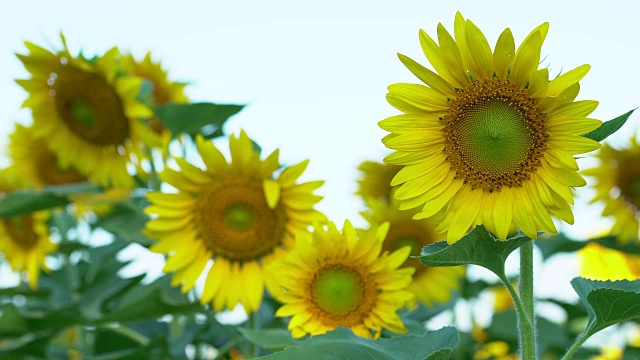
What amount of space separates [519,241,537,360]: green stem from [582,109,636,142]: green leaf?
214 millimetres

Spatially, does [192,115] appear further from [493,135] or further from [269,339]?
[493,135]

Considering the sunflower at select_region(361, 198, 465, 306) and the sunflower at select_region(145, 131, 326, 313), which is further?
the sunflower at select_region(361, 198, 465, 306)

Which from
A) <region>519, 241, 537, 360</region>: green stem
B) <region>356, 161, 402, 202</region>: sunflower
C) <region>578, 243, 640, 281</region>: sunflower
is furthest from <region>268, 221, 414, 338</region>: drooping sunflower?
<region>578, 243, 640, 281</region>: sunflower

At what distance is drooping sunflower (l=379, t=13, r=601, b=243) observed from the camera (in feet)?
4.49

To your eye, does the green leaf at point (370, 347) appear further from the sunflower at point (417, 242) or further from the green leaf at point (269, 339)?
the sunflower at point (417, 242)

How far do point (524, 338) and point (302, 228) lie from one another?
3.24 feet

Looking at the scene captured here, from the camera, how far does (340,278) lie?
6.19 ft

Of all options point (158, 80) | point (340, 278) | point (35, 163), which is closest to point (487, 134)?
point (340, 278)

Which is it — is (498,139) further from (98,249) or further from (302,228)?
(98,249)

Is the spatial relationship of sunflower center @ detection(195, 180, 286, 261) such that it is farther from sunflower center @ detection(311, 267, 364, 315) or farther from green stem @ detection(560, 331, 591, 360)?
green stem @ detection(560, 331, 591, 360)

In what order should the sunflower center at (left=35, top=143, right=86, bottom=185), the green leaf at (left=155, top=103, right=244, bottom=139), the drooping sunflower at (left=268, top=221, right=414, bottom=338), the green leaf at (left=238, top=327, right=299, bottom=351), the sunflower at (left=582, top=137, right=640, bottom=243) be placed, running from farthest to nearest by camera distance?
the sunflower center at (left=35, top=143, right=86, bottom=185)
the sunflower at (left=582, top=137, right=640, bottom=243)
the green leaf at (left=155, top=103, right=244, bottom=139)
the drooping sunflower at (left=268, top=221, right=414, bottom=338)
the green leaf at (left=238, top=327, right=299, bottom=351)

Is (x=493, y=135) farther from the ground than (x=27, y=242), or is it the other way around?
(x=493, y=135)

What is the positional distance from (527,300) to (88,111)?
2.07 meters

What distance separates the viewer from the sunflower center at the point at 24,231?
11.6 ft
